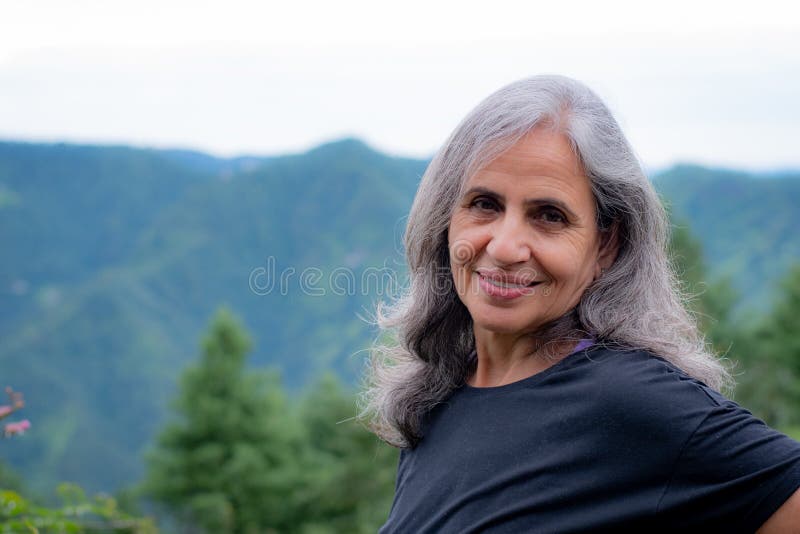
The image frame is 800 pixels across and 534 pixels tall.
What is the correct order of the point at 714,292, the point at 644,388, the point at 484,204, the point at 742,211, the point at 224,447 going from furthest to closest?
the point at 742,211
the point at 714,292
the point at 224,447
the point at 484,204
the point at 644,388

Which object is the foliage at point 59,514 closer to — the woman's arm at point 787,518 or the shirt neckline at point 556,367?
the shirt neckline at point 556,367

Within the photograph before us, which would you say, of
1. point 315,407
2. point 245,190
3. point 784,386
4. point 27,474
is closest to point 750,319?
point 784,386

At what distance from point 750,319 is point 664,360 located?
102ft

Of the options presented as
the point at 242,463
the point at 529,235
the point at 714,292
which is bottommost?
the point at 242,463

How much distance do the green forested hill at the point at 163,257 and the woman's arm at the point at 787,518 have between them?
→ 50878mm

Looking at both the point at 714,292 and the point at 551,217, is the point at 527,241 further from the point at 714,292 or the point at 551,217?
the point at 714,292

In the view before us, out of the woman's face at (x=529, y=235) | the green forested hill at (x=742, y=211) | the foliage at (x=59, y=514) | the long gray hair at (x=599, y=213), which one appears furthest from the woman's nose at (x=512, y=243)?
the green forested hill at (x=742, y=211)

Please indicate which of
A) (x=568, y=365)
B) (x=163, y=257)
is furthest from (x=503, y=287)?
(x=163, y=257)

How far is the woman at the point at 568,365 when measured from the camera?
52.5 inches

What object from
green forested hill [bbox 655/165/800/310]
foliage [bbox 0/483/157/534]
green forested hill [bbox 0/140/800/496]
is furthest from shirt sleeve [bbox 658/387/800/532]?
green forested hill [bbox 655/165/800/310]

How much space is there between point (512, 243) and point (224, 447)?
66.2 ft

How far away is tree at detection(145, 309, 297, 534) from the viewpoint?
66.1 ft

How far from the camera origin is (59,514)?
7.26ft

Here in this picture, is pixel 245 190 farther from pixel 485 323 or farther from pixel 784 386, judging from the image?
pixel 485 323
